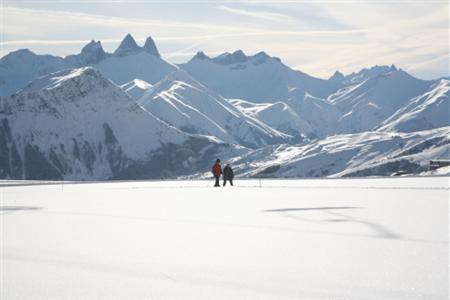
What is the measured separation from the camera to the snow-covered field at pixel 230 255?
9.91 meters

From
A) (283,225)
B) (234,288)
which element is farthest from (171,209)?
(234,288)

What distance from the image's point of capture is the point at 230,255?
1279 centimetres

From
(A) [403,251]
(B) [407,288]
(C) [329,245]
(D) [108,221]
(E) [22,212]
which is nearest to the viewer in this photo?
(B) [407,288]

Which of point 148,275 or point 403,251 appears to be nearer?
point 148,275

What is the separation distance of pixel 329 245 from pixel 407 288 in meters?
4.04

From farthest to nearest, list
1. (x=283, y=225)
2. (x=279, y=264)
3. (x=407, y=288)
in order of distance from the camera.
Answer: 1. (x=283, y=225)
2. (x=279, y=264)
3. (x=407, y=288)

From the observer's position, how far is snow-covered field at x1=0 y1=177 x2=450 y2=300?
32.5ft

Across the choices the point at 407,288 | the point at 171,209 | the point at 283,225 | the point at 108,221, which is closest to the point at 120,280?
the point at 407,288

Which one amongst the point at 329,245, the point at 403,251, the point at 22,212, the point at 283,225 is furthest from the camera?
the point at 22,212

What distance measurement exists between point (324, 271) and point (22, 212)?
15791mm

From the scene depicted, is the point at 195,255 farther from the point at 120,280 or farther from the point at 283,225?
the point at 283,225

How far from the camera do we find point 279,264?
38.7 ft

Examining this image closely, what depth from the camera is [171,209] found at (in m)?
23.9

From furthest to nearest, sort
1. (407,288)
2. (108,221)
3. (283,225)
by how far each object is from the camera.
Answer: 1. (108,221)
2. (283,225)
3. (407,288)
